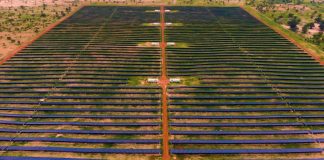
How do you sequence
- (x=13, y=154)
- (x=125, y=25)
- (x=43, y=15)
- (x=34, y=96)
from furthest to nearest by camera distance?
(x=43, y=15) → (x=125, y=25) → (x=34, y=96) → (x=13, y=154)

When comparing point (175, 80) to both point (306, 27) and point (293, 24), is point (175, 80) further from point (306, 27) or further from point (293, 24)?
point (293, 24)

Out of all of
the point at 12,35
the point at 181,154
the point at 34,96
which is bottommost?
the point at 181,154

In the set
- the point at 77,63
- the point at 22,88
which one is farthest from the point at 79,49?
the point at 22,88

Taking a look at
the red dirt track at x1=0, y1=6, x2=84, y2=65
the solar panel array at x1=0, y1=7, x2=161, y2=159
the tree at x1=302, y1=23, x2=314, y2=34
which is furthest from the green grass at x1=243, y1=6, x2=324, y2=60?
the red dirt track at x1=0, y1=6, x2=84, y2=65

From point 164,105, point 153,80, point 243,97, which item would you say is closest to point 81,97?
point 153,80

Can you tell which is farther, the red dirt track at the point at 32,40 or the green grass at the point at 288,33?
the green grass at the point at 288,33

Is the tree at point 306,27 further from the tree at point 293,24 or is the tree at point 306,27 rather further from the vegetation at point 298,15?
the tree at point 293,24

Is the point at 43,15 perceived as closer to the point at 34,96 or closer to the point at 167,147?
the point at 34,96

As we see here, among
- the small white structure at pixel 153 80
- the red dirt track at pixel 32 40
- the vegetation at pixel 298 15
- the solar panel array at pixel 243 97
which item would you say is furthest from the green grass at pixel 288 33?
the red dirt track at pixel 32 40
